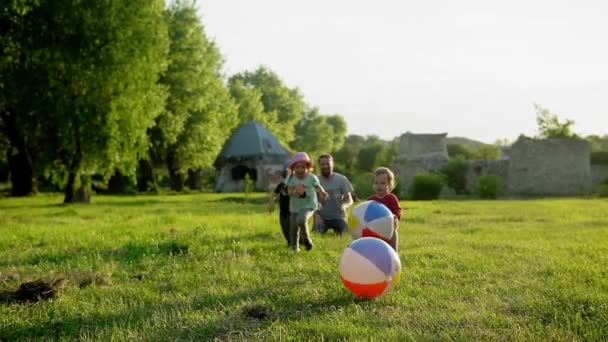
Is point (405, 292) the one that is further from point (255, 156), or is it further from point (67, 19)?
point (255, 156)

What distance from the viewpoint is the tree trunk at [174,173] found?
43.5 meters

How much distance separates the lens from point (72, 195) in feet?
84.7

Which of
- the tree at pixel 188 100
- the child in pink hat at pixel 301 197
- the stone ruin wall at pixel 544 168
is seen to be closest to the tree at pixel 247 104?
the tree at pixel 188 100

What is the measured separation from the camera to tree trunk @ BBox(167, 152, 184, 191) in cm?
4353

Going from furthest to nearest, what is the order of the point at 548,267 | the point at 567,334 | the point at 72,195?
the point at 72,195 → the point at 548,267 → the point at 567,334

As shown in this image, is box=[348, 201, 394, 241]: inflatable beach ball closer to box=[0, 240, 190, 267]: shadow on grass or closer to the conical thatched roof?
box=[0, 240, 190, 267]: shadow on grass

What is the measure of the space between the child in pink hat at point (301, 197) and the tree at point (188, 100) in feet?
101

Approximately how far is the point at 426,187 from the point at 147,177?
68.5ft

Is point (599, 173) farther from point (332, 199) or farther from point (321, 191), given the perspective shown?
point (321, 191)

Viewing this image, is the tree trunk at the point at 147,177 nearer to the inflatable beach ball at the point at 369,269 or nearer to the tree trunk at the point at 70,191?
the tree trunk at the point at 70,191

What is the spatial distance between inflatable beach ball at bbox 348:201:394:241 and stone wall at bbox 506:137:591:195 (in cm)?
3843

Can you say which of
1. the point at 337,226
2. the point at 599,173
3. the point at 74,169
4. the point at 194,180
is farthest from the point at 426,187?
the point at 337,226

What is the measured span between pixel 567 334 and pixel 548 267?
334 centimetres

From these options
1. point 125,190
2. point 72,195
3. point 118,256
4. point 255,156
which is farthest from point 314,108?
point 118,256
